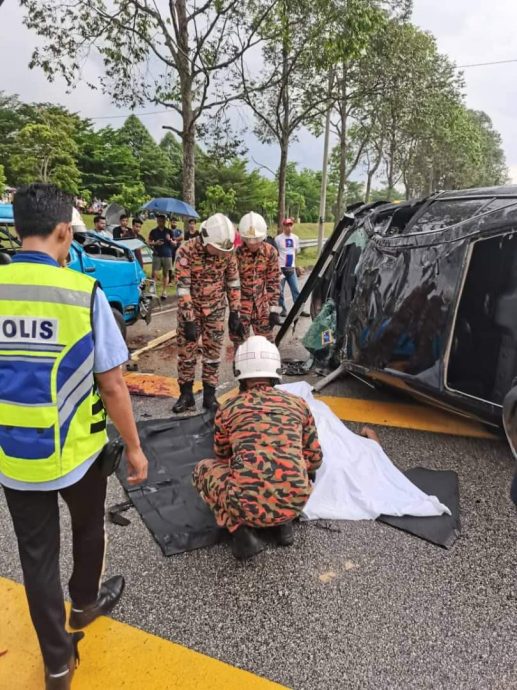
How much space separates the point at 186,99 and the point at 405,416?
27.4ft

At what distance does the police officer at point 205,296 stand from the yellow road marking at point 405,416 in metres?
1.21

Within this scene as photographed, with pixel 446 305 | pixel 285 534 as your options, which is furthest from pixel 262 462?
pixel 446 305

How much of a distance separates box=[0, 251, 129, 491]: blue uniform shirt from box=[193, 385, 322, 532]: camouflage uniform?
85 cm

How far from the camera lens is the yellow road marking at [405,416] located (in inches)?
157

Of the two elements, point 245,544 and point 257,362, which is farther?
point 257,362

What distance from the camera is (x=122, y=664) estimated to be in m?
1.86

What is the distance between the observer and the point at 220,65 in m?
9.81

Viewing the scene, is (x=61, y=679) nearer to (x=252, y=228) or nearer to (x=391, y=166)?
(x=252, y=228)

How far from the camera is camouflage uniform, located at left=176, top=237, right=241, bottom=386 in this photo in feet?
14.0

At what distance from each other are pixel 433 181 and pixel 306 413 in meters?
41.8

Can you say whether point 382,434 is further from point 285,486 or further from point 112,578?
point 112,578

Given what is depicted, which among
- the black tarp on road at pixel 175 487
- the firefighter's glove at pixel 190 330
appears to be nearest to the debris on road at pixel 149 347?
the firefighter's glove at pixel 190 330

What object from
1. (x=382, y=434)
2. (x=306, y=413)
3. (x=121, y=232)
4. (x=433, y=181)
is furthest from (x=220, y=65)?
(x=433, y=181)

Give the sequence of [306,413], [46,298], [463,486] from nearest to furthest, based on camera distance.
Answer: [46,298] < [306,413] < [463,486]
